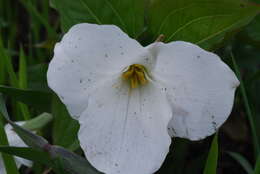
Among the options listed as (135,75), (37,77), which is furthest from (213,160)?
(37,77)

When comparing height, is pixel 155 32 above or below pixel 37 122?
above

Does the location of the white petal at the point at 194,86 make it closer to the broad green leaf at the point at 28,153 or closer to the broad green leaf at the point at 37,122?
the broad green leaf at the point at 28,153

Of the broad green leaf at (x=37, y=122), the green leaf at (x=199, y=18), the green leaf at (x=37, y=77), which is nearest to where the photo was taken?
the green leaf at (x=199, y=18)

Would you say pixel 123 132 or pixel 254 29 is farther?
pixel 254 29

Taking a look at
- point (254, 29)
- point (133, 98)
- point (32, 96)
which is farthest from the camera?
point (254, 29)

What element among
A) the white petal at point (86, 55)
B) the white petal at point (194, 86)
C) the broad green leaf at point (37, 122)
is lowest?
the broad green leaf at point (37, 122)

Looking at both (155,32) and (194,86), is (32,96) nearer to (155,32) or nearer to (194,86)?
(155,32)

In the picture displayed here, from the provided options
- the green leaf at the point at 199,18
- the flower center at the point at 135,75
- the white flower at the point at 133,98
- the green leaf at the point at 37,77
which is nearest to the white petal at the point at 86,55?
the white flower at the point at 133,98
